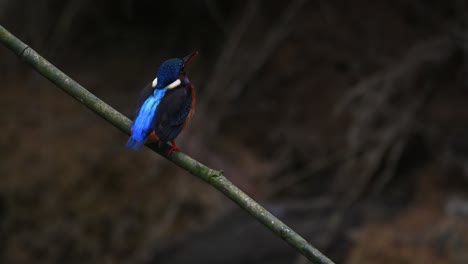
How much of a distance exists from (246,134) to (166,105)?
9.96 feet

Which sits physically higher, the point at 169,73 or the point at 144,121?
the point at 169,73

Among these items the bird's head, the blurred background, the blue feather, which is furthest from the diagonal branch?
the blurred background

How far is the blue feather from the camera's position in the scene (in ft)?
5.37

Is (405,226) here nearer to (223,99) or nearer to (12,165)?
(223,99)

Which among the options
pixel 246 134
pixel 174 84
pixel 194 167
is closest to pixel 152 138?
pixel 174 84

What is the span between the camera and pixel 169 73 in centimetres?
180

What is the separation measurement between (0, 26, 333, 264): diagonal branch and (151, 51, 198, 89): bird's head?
282 millimetres

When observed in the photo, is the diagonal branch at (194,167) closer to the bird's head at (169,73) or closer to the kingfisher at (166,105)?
the kingfisher at (166,105)

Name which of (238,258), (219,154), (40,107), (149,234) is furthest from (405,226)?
(40,107)

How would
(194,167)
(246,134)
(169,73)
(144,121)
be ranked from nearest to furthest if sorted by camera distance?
(194,167), (144,121), (169,73), (246,134)

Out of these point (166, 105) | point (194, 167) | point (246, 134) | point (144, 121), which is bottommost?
point (194, 167)

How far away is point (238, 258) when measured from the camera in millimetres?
4391

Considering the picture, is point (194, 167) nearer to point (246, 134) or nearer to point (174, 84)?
point (174, 84)

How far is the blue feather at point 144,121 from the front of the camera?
5.37 ft
